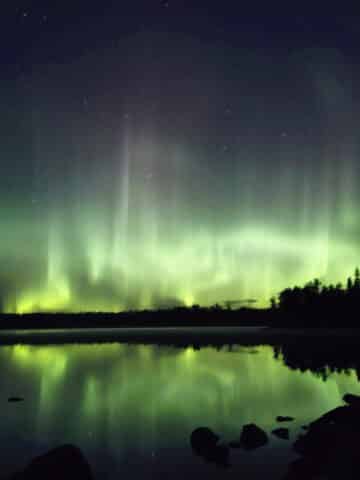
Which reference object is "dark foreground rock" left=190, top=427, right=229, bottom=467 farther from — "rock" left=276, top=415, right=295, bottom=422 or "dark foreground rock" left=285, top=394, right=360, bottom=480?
"rock" left=276, top=415, right=295, bottom=422

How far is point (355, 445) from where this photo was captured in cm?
1251

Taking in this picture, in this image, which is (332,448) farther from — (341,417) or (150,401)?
(150,401)

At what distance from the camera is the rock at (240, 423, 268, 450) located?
16.9 m

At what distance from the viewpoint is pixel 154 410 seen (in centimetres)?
2650

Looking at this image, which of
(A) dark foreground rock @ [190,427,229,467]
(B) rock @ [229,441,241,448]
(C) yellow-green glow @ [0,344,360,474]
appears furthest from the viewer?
(C) yellow-green glow @ [0,344,360,474]

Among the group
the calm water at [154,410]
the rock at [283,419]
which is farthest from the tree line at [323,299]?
the rock at [283,419]

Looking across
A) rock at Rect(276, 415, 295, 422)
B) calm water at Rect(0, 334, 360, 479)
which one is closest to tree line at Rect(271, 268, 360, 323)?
calm water at Rect(0, 334, 360, 479)

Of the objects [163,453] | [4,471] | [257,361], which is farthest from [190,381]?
[4,471]

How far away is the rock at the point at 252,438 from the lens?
55.6ft

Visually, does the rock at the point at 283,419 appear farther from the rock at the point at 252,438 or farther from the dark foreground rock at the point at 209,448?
the dark foreground rock at the point at 209,448

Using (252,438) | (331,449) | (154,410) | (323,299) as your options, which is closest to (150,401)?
(154,410)

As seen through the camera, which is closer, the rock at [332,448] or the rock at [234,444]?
the rock at [332,448]

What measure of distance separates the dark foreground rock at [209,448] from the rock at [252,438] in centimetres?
100

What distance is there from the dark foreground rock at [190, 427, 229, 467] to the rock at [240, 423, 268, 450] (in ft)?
3.29
